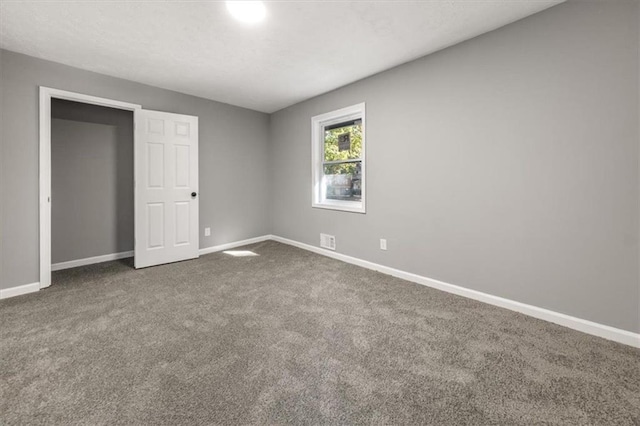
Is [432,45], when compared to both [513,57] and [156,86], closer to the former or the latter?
[513,57]

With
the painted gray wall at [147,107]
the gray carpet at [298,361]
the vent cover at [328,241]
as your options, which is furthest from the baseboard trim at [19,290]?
the vent cover at [328,241]

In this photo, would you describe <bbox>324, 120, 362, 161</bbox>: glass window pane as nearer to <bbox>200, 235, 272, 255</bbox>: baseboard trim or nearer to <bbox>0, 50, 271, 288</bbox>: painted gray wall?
<bbox>0, 50, 271, 288</bbox>: painted gray wall

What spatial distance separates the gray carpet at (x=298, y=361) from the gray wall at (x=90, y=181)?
1.19m

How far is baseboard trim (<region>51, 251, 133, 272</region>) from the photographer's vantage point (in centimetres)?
343

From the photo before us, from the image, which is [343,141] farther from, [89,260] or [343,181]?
[89,260]

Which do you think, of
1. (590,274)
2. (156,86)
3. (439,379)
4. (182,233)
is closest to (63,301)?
(182,233)

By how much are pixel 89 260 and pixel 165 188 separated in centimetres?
147

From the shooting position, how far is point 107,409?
1280 millimetres

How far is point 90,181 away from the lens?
368 cm

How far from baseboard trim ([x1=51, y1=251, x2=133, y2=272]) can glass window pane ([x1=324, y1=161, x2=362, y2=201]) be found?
10.6ft

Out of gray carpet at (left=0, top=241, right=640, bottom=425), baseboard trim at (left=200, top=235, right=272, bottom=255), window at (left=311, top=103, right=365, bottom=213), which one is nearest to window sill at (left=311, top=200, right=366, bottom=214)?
window at (left=311, top=103, right=365, bottom=213)

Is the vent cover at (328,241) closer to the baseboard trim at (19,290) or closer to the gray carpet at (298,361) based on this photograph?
the gray carpet at (298,361)

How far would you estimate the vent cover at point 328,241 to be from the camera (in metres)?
3.93

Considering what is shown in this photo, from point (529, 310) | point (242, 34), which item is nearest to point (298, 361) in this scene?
point (529, 310)
